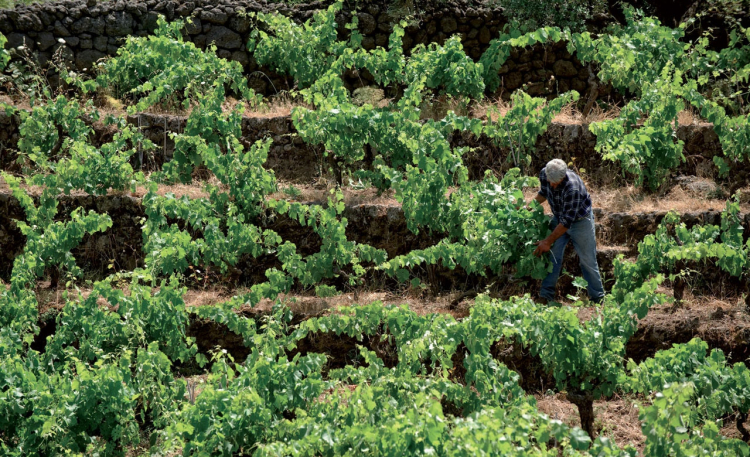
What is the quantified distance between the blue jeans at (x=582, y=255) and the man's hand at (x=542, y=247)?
0.15 metres

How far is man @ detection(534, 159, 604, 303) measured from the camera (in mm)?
7660

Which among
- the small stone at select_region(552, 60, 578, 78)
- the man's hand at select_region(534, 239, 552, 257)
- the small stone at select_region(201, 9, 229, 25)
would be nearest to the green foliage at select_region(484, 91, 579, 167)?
the man's hand at select_region(534, 239, 552, 257)

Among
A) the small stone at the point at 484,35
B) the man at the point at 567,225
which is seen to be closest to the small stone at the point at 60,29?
the small stone at the point at 484,35

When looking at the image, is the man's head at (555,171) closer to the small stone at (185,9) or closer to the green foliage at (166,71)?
the green foliage at (166,71)

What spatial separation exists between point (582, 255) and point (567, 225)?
0.37 m

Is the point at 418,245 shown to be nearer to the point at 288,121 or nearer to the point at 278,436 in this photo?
the point at 288,121

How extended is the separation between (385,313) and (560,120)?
461 centimetres

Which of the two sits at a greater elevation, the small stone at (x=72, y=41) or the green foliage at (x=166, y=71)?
the green foliage at (x=166, y=71)

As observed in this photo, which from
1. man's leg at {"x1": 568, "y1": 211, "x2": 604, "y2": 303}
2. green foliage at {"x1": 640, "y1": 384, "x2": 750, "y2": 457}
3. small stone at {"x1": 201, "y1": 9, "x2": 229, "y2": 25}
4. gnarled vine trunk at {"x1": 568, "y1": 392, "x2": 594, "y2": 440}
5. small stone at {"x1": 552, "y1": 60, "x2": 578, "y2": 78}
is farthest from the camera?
small stone at {"x1": 201, "y1": 9, "x2": 229, "y2": 25}

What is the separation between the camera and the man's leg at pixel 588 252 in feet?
25.8

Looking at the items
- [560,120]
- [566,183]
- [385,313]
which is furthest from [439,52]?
[385,313]

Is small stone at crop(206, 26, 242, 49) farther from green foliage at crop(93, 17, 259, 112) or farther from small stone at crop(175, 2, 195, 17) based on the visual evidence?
green foliage at crop(93, 17, 259, 112)

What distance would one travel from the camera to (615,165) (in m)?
10.1

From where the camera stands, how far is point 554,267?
26.3ft
